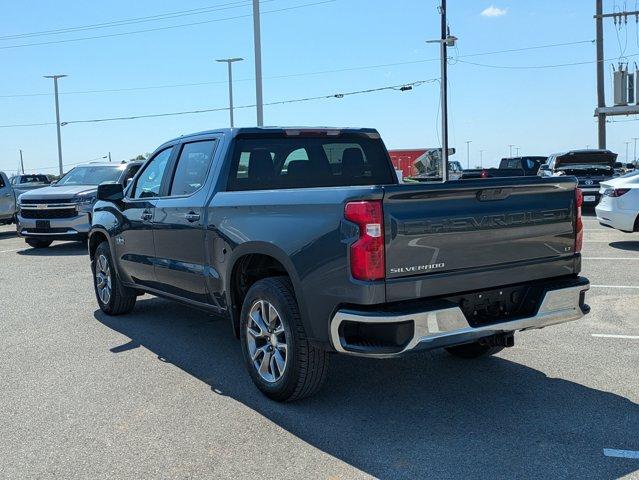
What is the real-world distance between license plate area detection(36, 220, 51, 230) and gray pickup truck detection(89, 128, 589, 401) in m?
8.80

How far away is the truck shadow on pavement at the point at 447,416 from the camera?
3.54 meters

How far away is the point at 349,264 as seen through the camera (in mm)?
3756

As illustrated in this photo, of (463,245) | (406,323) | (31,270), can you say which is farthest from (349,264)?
(31,270)

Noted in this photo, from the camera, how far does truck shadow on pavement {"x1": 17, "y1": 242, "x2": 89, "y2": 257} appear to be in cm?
1359

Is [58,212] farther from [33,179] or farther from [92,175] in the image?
[33,179]

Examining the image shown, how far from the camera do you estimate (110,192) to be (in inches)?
270

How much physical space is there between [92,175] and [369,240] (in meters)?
12.8

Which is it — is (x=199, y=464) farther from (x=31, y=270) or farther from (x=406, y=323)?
(x=31, y=270)

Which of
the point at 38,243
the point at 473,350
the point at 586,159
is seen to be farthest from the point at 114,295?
the point at 586,159

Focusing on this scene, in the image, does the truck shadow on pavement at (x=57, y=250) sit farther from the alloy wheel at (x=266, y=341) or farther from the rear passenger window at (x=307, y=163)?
the alloy wheel at (x=266, y=341)

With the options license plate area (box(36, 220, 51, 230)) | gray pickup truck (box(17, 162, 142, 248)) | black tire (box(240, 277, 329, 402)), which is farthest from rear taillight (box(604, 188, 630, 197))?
license plate area (box(36, 220, 51, 230))

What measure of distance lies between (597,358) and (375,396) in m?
2.01

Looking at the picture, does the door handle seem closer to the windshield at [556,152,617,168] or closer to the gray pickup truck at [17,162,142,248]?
the gray pickup truck at [17,162,142,248]

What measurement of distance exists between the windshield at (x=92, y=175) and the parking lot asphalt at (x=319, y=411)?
8.51 meters
